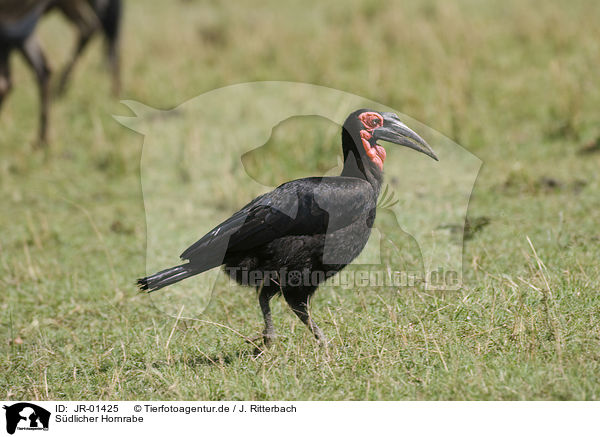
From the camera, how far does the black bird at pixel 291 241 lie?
318cm

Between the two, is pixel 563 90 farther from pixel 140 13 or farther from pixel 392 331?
pixel 140 13

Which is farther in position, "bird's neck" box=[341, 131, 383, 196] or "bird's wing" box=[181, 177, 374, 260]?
"bird's neck" box=[341, 131, 383, 196]

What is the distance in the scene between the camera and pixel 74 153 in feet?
24.1

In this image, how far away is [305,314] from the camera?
3361 mm

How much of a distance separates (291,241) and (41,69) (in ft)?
16.5

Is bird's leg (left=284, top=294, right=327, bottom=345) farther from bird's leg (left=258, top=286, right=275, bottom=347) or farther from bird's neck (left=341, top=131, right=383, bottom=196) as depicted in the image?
bird's neck (left=341, top=131, right=383, bottom=196)
